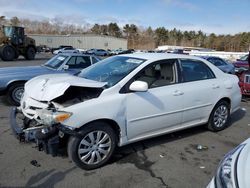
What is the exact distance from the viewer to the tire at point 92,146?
3590 millimetres

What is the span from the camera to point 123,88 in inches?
155

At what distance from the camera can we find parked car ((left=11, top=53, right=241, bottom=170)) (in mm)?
3577

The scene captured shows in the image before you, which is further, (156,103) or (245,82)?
(245,82)

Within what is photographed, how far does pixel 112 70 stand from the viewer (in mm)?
4535

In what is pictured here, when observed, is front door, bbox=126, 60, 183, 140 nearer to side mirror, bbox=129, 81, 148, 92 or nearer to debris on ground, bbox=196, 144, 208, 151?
side mirror, bbox=129, 81, 148, 92

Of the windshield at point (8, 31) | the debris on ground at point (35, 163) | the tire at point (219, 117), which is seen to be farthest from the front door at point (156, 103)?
the windshield at point (8, 31)

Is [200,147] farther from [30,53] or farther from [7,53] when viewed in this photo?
[30,53]

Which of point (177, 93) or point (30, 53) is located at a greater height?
point (30, 53)

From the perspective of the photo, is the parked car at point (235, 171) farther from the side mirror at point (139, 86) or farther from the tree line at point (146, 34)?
the tree line at point (146, 34)

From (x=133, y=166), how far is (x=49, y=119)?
4.67ft

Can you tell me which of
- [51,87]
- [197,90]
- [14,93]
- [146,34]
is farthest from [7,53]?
[146,34]

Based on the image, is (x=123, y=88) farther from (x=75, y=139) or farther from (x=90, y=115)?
(x=75, y=139)

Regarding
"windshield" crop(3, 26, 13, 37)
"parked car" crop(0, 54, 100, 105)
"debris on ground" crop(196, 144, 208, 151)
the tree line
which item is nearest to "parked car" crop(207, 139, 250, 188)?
"debris on ground" crop(196, 144, 208, 151)

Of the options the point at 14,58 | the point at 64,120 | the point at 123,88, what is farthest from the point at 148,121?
the point at 14,58
